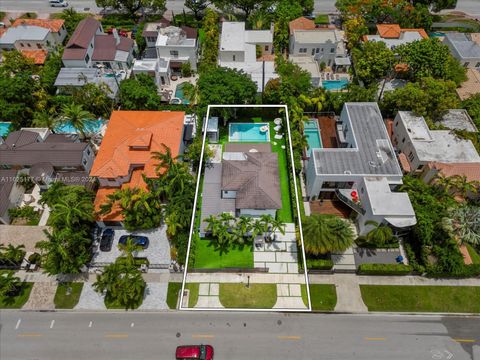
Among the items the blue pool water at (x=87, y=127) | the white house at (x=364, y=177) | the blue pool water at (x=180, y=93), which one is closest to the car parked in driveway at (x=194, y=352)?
the white house at (x=364, y=177)

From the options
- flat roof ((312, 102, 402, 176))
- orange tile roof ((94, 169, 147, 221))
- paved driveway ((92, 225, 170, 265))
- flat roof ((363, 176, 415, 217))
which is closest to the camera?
flat roof ((363, 176, 415, 217))

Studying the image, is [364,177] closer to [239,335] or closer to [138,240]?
[239,335]

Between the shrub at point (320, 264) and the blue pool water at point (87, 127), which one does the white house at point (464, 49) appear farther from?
the blue pool water at point (87, 127)

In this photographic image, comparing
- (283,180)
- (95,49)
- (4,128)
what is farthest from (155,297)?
(95,49)

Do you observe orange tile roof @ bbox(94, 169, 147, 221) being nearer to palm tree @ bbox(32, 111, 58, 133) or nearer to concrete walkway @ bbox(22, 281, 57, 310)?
concrete walkway @ bbox(22, 281, 57, 310)

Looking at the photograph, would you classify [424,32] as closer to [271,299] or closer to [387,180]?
[387,180]

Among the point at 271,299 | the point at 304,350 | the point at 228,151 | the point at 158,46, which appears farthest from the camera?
the point at 158,46

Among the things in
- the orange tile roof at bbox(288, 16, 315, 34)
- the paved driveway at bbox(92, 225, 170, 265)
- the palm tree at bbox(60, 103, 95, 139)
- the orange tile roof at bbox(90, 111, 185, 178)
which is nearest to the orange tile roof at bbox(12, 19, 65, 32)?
the palm tree at bbox(60, 103, 95, 139)

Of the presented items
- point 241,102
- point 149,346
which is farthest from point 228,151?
point 149,346
